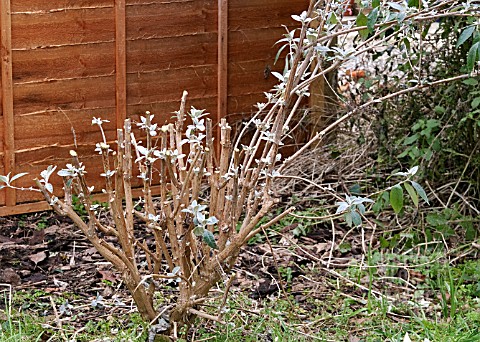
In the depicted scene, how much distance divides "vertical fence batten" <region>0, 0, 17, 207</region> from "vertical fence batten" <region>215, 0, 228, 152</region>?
1.48 m

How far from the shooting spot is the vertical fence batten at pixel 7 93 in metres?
5.50

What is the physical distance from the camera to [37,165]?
5793 millimetres

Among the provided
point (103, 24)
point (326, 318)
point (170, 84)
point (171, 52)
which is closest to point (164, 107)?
point (170, 84)

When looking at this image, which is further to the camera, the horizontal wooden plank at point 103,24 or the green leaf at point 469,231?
the horizontal wooden plank at point 103,24

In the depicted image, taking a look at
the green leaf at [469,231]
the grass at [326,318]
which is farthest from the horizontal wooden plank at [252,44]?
the grass at [326,318]

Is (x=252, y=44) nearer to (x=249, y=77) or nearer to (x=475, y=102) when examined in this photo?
(x=249, y=77)

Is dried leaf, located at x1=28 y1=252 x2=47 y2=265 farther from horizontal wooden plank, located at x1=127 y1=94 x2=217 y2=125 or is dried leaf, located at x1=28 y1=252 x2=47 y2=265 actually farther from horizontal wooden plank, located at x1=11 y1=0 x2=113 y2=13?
horizontal wooden plank, located at x1=11 y1=0 x2=113 y2=13

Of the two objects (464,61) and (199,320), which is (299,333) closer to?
(199,320)

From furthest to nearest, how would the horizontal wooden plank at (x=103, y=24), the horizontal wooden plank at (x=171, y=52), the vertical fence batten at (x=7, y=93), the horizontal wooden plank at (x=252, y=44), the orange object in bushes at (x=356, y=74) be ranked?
1. the horizontal wooden plank at (x=252, y=44)
2. the orange object in bushes at (x=356, y=74)
3. the horizontal wooden plank at (x=171, y=52)
4. the horizontal wooden plank at (x=103, y=24)
5. the vertical fence batten at (x=7, y=93)

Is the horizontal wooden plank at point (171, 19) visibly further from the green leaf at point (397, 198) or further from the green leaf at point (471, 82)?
the green leaf at point (397, 198)

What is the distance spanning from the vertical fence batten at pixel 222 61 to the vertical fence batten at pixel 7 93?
148 cm

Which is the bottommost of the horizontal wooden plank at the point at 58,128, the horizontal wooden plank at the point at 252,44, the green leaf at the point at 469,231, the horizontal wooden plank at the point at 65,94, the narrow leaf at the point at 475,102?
the green leaf at the point at 469,231

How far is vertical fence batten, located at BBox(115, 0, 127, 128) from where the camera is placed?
5.91 metres

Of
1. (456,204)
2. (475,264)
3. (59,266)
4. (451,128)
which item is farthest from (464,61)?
(59,266)
